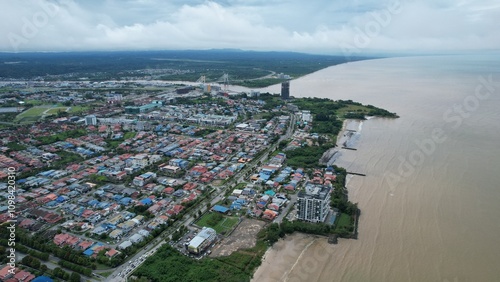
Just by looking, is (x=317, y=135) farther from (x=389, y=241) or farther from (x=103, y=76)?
(x=103, y=76)

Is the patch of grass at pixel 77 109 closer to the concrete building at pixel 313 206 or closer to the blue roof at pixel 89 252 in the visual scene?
the blue roof at pixel 89 252

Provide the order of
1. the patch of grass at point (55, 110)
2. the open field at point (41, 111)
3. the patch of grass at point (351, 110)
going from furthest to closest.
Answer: the patch of grass at point (55, 110) → the patch of grass at point (351, 110) → the open field at point (41, 111)

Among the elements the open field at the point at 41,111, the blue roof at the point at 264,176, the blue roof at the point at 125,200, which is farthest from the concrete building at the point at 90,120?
the blue roof at the point at 264,176

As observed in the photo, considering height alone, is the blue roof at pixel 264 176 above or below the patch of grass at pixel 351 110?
below

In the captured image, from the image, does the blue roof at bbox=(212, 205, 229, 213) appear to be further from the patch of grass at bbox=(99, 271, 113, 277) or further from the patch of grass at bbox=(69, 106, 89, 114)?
the patch of grass at bbox=(69, 106, 89, 114)

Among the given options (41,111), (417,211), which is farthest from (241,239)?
(41,111)

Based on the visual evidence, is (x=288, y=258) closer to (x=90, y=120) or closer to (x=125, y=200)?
(x=125, y=200)

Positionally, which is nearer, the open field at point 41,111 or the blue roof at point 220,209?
the blue roof at point 220,209
